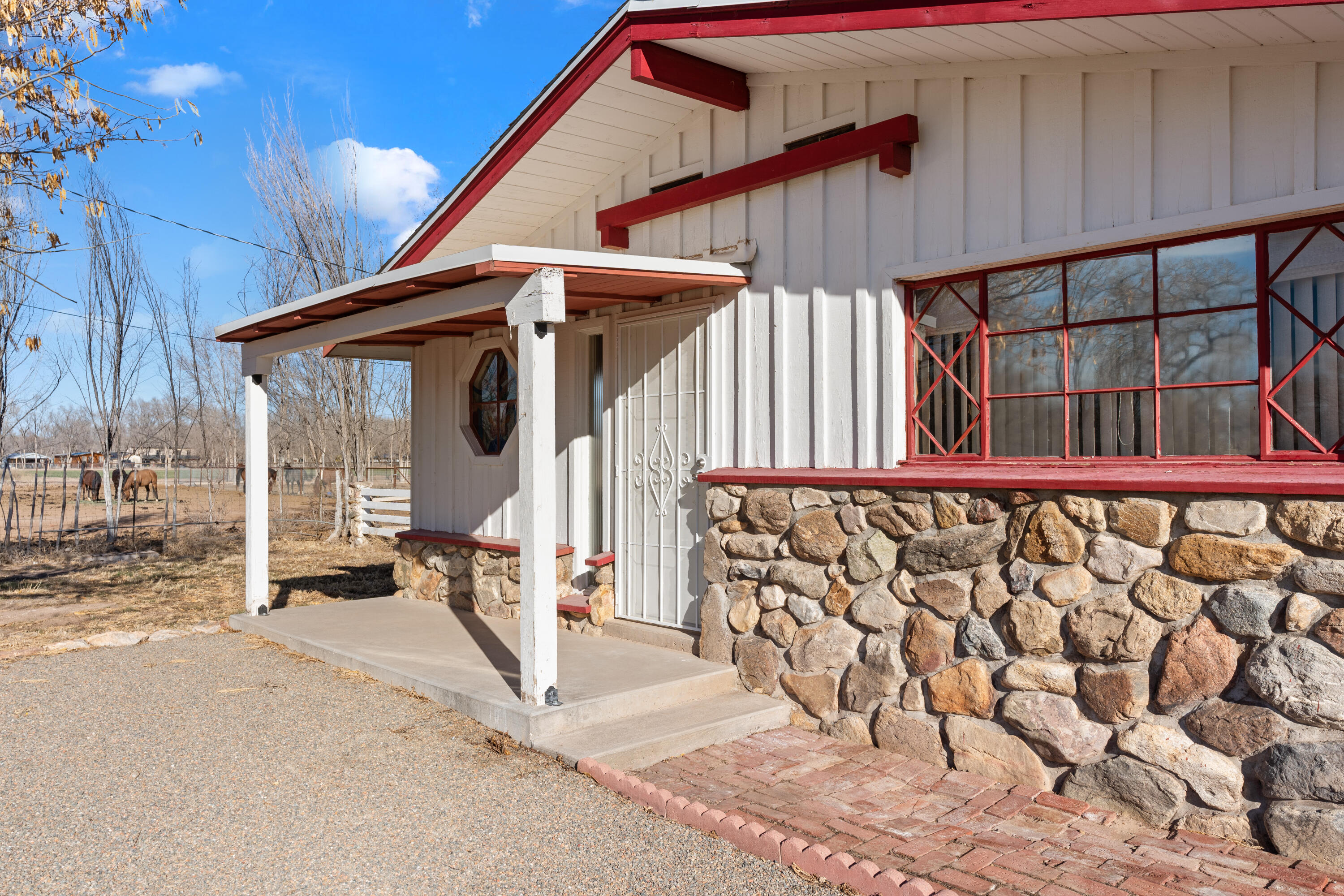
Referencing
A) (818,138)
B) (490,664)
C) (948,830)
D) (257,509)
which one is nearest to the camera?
(948,830)

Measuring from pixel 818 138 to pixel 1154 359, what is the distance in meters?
2.48

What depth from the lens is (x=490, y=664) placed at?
6.05 metres

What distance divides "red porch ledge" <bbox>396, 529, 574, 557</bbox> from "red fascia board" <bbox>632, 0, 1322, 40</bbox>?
3907mm

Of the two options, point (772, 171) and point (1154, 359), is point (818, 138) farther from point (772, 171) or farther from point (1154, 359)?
point (1154, 359)

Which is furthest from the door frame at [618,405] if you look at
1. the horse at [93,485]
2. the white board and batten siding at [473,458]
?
the horse at [93,485]

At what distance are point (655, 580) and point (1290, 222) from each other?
433 cm

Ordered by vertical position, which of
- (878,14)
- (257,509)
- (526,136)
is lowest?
(257,509)

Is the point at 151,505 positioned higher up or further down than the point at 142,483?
further down

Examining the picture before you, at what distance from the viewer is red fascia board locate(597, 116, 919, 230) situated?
5.09 meters

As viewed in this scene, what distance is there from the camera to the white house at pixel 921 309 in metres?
3.88

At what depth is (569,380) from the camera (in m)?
7.47

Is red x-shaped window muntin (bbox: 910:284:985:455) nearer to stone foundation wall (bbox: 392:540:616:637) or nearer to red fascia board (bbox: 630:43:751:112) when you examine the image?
red fascia board (bbox: 630:43:751:112)

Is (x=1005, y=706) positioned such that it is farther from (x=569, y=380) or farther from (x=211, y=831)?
(x=569, y=380)

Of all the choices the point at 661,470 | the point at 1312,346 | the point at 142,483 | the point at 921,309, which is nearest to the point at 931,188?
the point at 921,309
